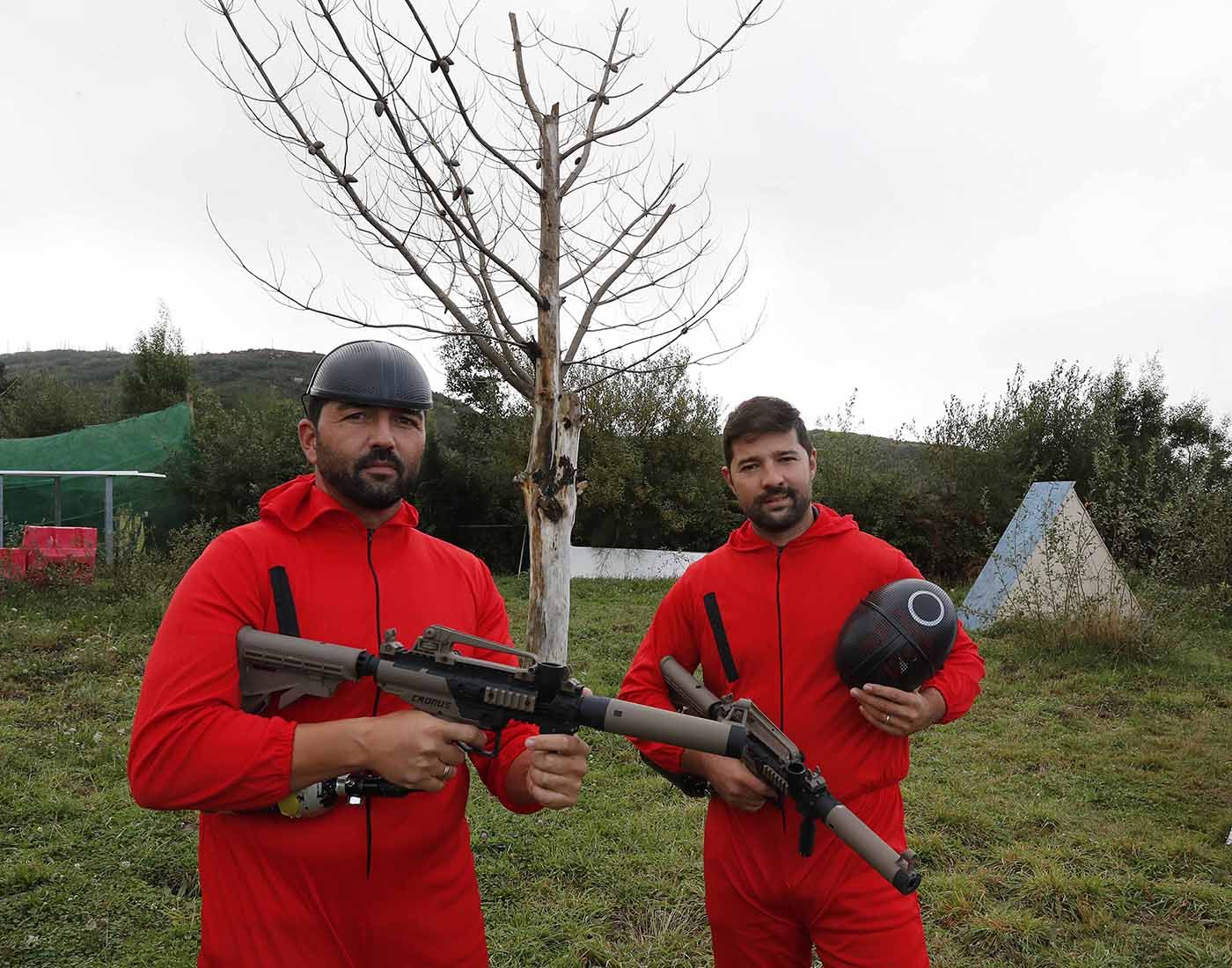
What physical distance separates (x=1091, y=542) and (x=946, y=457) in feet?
25.4

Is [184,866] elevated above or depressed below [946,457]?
below

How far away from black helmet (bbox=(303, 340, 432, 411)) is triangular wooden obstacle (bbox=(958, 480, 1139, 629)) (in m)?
10.8

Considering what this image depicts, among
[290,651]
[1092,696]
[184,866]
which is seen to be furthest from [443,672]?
[1092,696]

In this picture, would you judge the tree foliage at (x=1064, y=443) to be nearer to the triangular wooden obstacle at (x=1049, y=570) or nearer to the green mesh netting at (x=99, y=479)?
the triangular wooden obstacle at (x=1049, y=570)

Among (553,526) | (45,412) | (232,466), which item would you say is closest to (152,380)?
(45,412)

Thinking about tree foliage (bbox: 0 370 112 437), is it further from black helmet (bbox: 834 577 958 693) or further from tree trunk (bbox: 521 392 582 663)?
black helmet (bbox: 834 577 958 693)

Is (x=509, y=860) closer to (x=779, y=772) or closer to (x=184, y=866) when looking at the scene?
(x=184, y=866)

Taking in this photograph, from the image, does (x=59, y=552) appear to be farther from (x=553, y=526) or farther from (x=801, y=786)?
(x=801, y=786)

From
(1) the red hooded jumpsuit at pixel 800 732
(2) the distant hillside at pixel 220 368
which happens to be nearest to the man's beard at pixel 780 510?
(1) the red hooded jumpsuit at pixel 800 732

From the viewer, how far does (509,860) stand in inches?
207

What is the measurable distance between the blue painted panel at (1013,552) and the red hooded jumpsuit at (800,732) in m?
10.2

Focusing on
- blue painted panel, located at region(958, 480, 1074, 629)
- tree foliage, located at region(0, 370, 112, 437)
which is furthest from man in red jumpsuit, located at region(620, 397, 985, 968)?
tree foliage, located at region(0, 370, 112, 437)

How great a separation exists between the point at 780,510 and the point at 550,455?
3509 millimetres

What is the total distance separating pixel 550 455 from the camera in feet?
20.4
